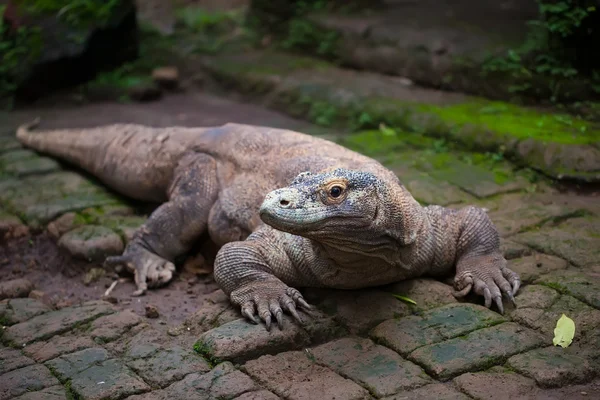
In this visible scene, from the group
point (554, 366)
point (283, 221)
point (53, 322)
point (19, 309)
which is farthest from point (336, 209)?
point (19, 309)

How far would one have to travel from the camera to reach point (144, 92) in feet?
36.3

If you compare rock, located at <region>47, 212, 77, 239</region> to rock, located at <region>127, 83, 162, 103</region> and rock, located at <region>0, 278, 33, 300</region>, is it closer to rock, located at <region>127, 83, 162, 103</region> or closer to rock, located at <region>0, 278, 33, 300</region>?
rock, located at <region>0, 278, 33, 300</region>

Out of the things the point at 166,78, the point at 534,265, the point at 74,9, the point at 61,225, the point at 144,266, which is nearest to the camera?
the point at 534,265

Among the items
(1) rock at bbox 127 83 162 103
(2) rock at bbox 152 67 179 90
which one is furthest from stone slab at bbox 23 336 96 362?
(2) rock at bbox 152 67 179 90

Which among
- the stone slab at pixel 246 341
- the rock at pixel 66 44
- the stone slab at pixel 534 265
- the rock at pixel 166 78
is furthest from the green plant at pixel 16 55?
the stone slab at pixel 534 265

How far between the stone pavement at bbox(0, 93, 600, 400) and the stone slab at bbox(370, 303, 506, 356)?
1cm

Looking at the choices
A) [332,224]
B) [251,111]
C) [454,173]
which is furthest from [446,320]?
[251,111]

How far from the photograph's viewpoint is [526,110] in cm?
845

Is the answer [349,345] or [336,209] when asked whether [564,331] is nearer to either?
[349,345]

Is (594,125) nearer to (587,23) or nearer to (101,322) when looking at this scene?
(587,23)

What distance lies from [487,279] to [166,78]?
7.32 meters

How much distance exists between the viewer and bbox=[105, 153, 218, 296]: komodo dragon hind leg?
6488mm

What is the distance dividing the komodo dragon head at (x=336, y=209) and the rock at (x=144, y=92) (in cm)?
677

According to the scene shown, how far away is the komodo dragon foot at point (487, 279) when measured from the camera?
5.14 m
